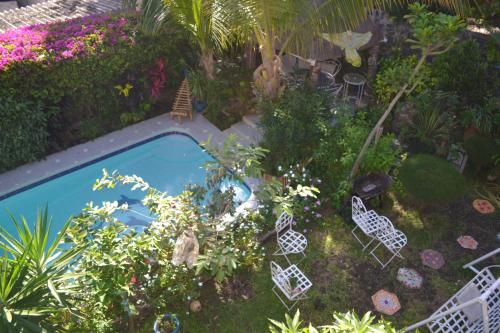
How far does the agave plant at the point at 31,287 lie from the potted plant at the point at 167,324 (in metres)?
1.46

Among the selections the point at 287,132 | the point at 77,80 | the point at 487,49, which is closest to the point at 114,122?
the point at 77,80

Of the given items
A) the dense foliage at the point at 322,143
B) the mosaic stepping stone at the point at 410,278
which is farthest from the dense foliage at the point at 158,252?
the mosaic stepping stone at the point at 410,278

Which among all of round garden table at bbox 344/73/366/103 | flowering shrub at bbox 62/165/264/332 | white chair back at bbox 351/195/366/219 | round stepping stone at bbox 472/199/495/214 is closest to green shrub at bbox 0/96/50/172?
flowering shrub at bbox 62/165/264/332

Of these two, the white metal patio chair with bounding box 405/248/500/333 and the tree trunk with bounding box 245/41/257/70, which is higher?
the tree trunk with bounding box 245/41/257/70

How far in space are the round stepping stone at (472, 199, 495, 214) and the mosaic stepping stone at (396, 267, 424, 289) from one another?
7.81 ft

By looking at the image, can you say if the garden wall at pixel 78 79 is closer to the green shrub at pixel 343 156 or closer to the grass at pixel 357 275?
the green shrub at pixel 343 156

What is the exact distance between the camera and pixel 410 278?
7.28m

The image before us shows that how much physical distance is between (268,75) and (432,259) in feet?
17.8

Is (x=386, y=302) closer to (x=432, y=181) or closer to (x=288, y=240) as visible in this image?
(x=288, y=240)

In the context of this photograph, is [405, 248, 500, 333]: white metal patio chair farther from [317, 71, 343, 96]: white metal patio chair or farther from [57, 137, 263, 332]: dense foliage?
[317, 71, 343, 96]: white metal patio chair

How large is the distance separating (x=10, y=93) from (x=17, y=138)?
1.06 meters

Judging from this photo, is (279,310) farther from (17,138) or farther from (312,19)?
(17,138)

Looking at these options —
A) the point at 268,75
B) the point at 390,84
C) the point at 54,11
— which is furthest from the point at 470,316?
the point at 54,11

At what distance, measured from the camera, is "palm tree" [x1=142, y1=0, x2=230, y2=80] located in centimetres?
912
